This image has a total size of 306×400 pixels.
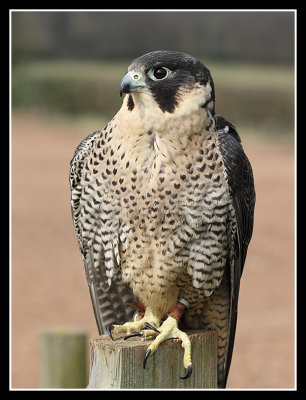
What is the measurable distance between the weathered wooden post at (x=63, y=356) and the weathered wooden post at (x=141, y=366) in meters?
1.22

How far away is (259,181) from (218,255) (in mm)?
14354

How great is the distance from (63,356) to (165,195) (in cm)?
153

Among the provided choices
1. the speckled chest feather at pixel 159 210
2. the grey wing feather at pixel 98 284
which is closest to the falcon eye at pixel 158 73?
the speckled chest feather at pixel 159 210

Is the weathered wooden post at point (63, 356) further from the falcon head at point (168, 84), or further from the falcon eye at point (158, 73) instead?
the falcon eye at point (158, 73)

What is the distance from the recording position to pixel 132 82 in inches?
101

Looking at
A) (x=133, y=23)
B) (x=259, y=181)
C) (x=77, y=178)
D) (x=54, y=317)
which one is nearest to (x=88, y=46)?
(x=133, y=23)

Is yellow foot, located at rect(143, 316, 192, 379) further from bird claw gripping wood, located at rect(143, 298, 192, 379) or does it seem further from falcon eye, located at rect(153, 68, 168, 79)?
falcon eye, located at rect(153, 68, 168, 79)

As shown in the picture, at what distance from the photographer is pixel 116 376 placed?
7.72 ft

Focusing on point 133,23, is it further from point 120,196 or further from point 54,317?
point 120,196

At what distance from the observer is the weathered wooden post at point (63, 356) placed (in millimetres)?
3803

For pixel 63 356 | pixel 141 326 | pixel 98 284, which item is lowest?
pixel 63 356

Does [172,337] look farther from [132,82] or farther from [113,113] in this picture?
[113,113]

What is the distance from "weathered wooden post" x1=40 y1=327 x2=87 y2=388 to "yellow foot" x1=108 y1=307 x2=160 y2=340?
922mm

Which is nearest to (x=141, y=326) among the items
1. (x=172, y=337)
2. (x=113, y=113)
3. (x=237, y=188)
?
(x=172, y=337)
